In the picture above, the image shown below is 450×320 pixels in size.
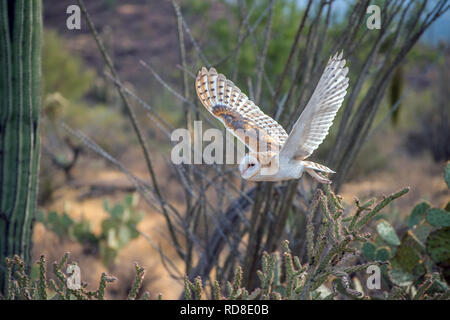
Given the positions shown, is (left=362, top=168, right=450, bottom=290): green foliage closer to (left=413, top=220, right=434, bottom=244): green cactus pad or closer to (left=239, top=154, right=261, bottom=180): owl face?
(left=413, top=220, right=434, bottom=244): green cactus pad

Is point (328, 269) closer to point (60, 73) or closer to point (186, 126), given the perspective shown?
point (186, 126)

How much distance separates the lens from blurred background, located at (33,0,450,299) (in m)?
1.76

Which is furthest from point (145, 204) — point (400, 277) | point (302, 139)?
point (302, 139)

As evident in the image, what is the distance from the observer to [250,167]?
0.79 metres

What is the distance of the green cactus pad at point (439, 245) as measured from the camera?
4.52 ft

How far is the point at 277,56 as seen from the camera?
696 centimetres

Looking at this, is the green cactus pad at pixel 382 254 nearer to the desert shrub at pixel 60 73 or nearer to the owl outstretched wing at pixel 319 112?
the owl outstretched wing at pixel 319 112

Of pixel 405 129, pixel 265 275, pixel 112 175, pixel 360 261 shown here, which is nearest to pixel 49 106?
pixel 112 175

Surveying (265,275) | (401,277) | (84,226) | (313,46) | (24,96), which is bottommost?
(84,226)

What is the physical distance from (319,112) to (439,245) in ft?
2.68

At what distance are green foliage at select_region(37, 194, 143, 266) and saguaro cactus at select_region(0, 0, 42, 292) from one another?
1.78 meters

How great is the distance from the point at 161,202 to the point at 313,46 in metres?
0.78

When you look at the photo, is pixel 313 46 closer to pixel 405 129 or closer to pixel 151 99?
pixel 405 129

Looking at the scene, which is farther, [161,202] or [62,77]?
[62,77]
